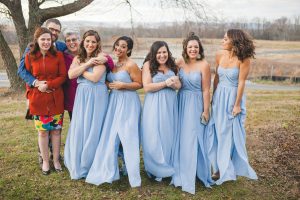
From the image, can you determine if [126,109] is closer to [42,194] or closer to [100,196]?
[100,196]

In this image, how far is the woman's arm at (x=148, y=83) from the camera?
4.71 meters

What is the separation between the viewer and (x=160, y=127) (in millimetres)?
4824

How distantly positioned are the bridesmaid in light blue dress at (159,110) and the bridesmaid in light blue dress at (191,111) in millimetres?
118

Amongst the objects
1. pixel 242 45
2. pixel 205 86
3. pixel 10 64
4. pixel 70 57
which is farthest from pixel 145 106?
pixel 10 64

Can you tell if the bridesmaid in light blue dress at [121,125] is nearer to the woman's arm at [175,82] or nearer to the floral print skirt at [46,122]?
the woman's arm at [175,82]

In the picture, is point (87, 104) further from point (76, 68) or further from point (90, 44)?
point (90, 44)

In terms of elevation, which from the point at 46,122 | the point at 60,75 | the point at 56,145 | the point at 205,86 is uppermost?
the point at 60,75

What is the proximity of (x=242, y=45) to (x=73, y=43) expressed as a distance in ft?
7.38

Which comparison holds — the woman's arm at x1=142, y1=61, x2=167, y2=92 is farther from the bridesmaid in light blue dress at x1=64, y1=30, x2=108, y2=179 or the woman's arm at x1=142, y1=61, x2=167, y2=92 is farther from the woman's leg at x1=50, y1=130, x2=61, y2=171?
the woman's leg at x1=50, y1=130, x2=61, y2=171

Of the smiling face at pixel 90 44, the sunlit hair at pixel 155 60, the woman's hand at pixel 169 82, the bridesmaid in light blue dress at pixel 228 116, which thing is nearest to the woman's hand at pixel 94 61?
the smiling face at pixel 90 44

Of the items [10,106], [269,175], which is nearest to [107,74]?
[269,175]

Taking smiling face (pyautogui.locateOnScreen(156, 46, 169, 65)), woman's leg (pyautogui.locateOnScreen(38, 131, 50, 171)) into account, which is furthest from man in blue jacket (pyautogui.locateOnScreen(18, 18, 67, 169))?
smiling face (pyautogui.locateOnScreen(156, 46, 169, 65))

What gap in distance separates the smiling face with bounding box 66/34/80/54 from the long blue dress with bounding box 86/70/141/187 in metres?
0.66

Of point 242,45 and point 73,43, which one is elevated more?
point 73,43
